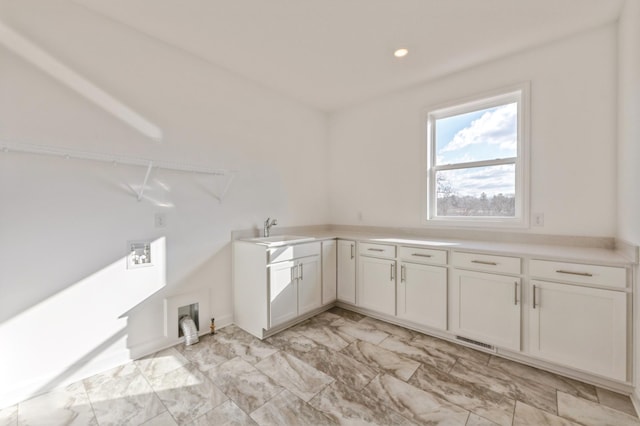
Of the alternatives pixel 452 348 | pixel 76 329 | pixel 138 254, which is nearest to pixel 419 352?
pixel 452 348

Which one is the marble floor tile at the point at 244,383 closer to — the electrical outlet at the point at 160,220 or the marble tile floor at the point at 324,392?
the marble tile floor at the point at 324,392

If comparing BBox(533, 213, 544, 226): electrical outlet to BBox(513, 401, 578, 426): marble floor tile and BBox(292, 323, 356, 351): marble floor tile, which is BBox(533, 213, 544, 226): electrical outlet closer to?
BBox(513, 401, 578, 426): marble floor tile

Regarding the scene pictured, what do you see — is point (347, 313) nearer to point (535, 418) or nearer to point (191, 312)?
point (191, 312)

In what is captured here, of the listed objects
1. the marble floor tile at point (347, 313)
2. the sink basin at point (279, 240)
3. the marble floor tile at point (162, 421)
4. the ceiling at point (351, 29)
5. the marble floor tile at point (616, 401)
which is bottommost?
the marble floor tile at point (162, 421)

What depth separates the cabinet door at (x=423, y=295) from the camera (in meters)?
2.46

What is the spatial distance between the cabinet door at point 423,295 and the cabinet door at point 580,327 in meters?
0.64

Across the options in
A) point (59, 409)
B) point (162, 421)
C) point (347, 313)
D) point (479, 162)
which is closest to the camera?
point (162, 421)

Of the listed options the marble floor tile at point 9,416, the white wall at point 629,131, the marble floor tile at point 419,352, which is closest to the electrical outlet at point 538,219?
the white wall at point 629,131

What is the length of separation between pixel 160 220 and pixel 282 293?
4.11 feet

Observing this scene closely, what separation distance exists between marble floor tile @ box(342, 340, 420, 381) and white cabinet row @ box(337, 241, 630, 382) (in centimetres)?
51

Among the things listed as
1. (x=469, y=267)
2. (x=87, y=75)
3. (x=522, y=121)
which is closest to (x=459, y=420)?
(x=469, y=267)

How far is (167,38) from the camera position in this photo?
2.29 meters

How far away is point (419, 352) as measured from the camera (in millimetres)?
2285

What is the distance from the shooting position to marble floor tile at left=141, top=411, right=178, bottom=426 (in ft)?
5.00
